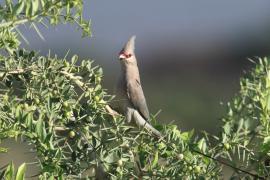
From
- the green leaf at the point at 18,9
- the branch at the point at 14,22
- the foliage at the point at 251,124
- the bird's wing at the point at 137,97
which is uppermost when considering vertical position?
the green leaf at the point at 18,9

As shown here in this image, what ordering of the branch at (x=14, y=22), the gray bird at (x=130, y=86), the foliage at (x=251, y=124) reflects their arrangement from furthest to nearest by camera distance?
the gray bird at (x=130, y=86) → the foliage at (x=251, y=124) → the branch at (x=14, y=22)

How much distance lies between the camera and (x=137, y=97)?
14.1 feet

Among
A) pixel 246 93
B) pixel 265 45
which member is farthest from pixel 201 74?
pixel 246 93

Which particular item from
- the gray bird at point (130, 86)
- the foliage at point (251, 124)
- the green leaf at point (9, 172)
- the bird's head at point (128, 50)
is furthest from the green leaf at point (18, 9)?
the gray bird at point (130, 86)

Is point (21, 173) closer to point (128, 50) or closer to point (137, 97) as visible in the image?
point (128, 50)

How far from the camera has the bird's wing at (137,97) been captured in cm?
420

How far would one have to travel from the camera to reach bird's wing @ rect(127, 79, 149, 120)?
165 inches

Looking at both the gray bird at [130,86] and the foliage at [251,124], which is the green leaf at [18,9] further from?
the gray bird at [130,86]

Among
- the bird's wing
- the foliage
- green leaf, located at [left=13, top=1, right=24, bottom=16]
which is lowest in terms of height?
the bird's wing

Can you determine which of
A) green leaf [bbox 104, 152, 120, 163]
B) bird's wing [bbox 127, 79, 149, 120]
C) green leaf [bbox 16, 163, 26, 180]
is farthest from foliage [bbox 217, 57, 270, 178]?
bird's wing [bbox 127, 79, 149, 120]

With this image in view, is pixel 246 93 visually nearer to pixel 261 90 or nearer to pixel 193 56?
pixel 261 90

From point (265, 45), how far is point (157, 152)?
17602 millimetres

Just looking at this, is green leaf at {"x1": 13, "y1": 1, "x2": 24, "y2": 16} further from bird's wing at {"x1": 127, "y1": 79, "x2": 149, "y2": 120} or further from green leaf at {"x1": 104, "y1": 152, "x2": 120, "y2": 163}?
bird's wing at {"x1": 127, "y1": 79, "x2": 149, "y2": 120}

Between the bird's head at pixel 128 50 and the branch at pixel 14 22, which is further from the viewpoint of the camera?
the bird's head at pixel 128 50
